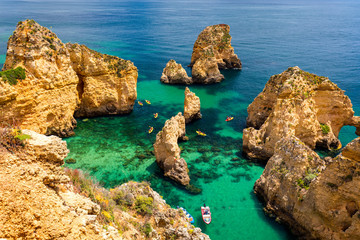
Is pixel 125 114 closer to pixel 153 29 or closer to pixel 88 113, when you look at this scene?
pixel 88 113

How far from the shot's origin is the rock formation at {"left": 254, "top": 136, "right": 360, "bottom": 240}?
15.7 m

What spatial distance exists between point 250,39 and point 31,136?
96.2 metres

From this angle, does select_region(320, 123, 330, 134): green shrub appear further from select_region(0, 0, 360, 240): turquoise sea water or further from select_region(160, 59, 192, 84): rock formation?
select_region(160, 59, 192, 84): rock formation

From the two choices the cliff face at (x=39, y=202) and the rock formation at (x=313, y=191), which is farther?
the rock formation at (x=313, y=191)

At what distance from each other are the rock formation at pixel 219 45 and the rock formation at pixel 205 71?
33.4ft

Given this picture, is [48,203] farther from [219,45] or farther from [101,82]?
[219,45]

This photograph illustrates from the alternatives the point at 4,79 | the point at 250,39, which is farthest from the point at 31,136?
the point at 250,39

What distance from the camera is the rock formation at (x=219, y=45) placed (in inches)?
2532

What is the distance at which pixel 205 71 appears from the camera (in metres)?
55.5

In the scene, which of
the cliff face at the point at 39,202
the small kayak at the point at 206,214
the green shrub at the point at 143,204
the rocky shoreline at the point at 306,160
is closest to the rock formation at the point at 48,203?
the cliff face at the point at 39,202

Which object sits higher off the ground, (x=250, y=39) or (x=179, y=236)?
(x=250, y=39)

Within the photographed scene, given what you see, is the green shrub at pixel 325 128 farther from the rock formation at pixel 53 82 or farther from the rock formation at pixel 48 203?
the rock formation at pixel 53 82

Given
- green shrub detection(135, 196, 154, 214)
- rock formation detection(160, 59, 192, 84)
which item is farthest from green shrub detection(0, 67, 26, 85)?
rock formation detection(160, 59, 192, 84)

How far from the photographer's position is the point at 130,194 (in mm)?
15141
